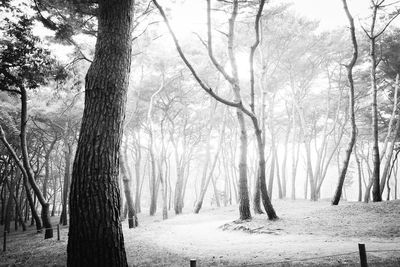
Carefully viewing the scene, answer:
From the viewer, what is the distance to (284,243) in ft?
23.8

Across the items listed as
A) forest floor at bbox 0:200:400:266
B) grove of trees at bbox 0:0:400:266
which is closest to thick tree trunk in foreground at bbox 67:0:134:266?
grove of trees at bbox 0:0:400:266

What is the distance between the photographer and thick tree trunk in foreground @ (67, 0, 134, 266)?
328 centimetres

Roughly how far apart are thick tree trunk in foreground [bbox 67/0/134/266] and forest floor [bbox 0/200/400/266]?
124 inches

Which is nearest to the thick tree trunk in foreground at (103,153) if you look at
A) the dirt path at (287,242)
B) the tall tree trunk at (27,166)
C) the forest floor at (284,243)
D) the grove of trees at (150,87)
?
the grove of trees at (150,87)

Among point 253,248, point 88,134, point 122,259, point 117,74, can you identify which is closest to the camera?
point 122,259

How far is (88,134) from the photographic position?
143 inches

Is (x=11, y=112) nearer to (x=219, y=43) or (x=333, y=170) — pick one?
(x=219, y=43)

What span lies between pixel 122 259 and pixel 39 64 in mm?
9839

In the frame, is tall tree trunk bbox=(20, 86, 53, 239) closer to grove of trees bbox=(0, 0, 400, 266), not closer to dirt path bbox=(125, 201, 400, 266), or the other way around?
grove of trees bbox=(0, 0, 400, 266)

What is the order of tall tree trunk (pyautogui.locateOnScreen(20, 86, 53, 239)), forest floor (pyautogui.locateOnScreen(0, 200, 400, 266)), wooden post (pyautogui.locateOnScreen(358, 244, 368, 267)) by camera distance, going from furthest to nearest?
1. tall tree trunk (pyautogui.locateOnScreen(20, 86, 53, 239))
2. forest floor (pyautogui.locateOnScreen(0, 200, 400, 266))
3. wooden post (pyautogui.locateOnScreen(358, 244, 368, 267))

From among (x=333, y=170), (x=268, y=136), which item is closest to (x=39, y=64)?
(x=268, y=136)

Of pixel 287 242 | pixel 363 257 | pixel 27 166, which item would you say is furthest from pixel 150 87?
pixel 363 257

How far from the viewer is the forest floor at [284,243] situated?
5604 mm

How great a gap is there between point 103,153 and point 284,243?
594 cm
